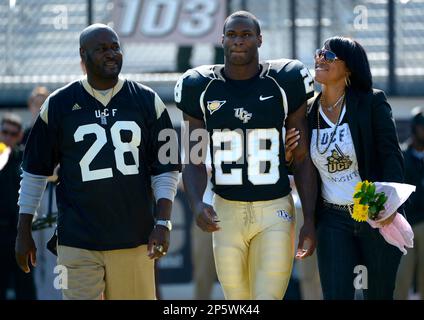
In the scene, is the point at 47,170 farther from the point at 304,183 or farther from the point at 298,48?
the point at 298,48

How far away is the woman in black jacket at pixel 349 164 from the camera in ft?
19.5

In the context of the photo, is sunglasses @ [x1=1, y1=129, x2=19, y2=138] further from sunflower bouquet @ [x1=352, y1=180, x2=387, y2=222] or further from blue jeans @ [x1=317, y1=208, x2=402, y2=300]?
sunflower bouquet @ [x1=352, y1=180, x2=387, y2=222]

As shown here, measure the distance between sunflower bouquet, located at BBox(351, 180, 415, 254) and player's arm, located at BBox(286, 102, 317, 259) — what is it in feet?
0.78

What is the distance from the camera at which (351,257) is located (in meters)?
5.93

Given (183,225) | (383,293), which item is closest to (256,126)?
(383,293)

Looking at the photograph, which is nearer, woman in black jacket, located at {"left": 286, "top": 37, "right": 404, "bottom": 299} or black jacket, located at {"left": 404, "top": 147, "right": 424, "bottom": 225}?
woman in black jacket, located at {"left": 286, "top": 37, "right": 404, "bottom": 299}

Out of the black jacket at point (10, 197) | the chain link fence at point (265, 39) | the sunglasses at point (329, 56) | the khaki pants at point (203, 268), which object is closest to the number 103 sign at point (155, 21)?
the chain link fence at point (265, 39)

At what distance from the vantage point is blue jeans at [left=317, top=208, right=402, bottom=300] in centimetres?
592

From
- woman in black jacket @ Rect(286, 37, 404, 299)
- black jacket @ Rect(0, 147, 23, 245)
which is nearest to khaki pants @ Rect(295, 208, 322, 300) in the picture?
black jacket @ Rect(0, 147, 23, 245)

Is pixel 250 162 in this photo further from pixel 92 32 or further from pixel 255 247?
pixel 92 32

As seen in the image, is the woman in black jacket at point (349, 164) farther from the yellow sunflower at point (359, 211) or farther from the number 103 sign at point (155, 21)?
the number 103 sign at point (155, 21)

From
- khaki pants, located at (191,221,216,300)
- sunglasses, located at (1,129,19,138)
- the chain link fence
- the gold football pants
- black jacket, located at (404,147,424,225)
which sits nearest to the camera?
the gold football pants

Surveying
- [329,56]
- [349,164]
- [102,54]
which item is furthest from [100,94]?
[349,164]

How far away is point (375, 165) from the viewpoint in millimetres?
6062
